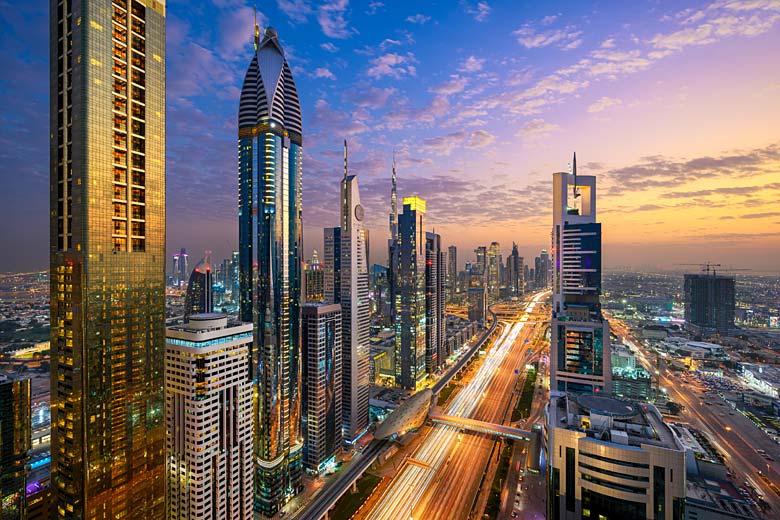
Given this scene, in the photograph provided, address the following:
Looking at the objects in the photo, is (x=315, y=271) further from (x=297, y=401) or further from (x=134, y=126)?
(x=134, y=126)

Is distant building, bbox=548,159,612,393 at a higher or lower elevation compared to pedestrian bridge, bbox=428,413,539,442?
higher

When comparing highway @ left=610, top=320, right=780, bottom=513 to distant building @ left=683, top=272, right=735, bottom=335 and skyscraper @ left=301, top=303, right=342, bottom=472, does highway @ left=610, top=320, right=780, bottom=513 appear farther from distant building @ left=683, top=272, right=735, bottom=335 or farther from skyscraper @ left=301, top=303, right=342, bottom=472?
skyscraper @ left=301, top=303, right=342, bottom=472

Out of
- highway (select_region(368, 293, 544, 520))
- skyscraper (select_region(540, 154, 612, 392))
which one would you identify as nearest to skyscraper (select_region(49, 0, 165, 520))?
highway (select_region(368, 293, 544, 520))

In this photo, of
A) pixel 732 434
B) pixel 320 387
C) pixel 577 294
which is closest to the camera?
pixel 320 387

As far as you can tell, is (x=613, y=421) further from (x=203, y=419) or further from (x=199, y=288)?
(x=199, y=288)

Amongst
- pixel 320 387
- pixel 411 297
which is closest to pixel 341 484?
pixel 320 387

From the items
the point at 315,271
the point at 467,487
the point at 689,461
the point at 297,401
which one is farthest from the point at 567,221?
the point at 315,271
